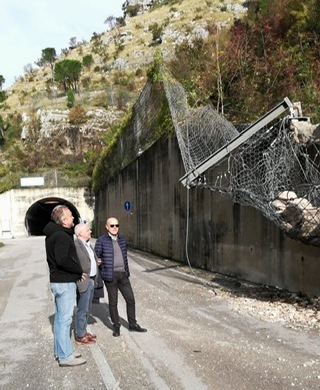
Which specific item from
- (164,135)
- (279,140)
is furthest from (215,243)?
(164,135)

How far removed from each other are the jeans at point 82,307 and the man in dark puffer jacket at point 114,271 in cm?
39

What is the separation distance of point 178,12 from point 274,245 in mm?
94505

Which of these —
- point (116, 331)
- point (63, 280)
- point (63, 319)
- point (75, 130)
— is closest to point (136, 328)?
point (116, 331)

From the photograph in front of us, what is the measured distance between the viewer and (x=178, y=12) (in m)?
94.9

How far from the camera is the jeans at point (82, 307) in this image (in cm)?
618

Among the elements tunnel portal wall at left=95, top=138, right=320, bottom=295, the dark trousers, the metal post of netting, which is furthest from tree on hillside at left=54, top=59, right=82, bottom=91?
A: the dark trousers

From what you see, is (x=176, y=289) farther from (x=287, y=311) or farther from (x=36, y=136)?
(x=36, y=136)

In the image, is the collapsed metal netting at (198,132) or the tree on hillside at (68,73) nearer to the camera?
the collapsed metal netting at (198,132)

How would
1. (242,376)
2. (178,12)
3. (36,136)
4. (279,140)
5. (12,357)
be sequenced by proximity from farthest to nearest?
(178,12) < (36,136) < (279,140) < (12,357) < (242,376)

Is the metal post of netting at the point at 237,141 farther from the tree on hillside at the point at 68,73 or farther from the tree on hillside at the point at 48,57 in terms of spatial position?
the tree on hillside at the point at 48,57

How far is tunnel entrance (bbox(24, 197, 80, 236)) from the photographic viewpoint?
4322 centimetres

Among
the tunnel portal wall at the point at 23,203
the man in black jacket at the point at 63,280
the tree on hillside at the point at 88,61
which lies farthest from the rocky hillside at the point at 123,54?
the man in black jacket at the point at 63,280

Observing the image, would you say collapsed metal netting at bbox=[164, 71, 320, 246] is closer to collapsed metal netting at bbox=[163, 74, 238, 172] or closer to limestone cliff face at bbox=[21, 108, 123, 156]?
collapsed metal netting at bbox=[163, 74, 238, 172]

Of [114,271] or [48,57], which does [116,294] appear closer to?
[114,271]
